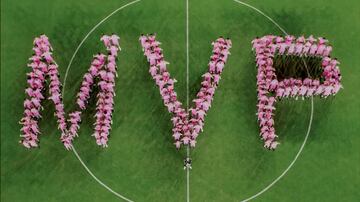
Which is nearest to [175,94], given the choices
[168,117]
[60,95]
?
[168,117]

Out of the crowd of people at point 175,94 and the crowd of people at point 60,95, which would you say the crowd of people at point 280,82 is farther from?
the crowd of people at point 60,95

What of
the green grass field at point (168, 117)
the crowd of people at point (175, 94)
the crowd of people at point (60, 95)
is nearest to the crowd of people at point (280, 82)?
the green grass field at point (168, 117)

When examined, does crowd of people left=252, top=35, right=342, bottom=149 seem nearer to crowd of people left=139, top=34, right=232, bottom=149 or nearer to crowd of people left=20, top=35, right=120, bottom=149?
crowd of people left=139, top=34, right=232, bottom=149

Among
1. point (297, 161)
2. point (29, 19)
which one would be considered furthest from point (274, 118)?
point (29, 19)

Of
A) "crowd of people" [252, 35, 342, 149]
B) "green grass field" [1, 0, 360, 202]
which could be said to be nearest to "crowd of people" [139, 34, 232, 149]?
"green grass field" [1, 0, 360, 202]

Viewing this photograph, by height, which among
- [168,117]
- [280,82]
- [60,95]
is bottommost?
[168,117]

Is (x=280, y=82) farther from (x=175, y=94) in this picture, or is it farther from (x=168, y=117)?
(x=168, y=117)

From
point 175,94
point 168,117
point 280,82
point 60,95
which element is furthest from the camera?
point 168,117
